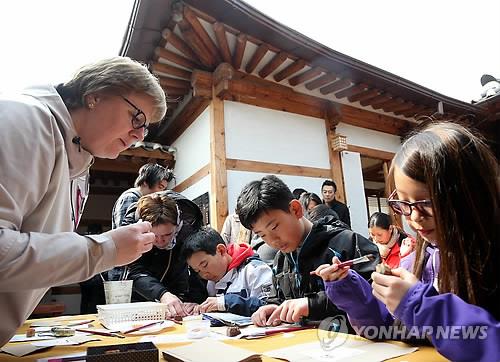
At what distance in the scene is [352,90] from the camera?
5992mm

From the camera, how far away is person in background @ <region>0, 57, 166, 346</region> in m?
0.91

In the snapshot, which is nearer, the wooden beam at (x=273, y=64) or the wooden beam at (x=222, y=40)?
the wooden beam at (x=222, y=40)

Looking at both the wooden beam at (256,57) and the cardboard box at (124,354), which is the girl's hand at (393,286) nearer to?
the cardboard box at (124,354)

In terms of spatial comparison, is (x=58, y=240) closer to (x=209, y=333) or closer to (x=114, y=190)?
(x=209, y=333)

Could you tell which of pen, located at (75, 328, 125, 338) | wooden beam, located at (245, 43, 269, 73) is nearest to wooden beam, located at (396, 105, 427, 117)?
wooden beam, located at (245, 43, 269, 73)

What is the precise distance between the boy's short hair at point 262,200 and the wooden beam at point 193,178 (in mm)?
3401

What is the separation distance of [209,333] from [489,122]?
24.5ft

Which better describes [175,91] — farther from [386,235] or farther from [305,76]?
[386,235]

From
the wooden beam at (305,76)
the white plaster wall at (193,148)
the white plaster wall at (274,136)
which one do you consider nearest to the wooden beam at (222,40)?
the white plaster wall at (274,136)

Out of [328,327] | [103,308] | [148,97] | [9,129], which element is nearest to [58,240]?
[9,129]

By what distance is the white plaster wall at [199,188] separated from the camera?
17.3 ft

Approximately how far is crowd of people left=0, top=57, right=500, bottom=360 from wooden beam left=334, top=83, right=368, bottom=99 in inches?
178

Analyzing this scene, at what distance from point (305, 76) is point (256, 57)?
0.91m

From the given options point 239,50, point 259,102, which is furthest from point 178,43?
point 259,102
